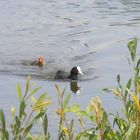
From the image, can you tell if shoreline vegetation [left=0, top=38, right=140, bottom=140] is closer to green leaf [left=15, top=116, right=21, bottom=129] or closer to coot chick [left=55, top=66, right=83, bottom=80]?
green leaf [left=15, top=116, right=21, bottom=129]

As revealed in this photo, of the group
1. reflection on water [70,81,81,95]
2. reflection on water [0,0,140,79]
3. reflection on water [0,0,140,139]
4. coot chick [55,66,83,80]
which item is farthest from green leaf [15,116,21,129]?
reflection on water [0,0,140,79]

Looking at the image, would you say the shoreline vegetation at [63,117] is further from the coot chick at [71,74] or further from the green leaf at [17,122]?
the coot chick at [71,74]

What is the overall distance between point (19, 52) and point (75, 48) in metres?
1.47

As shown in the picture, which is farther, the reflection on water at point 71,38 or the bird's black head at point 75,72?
the reflection on water at point 71,38

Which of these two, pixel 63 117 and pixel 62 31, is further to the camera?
pixel 62 31

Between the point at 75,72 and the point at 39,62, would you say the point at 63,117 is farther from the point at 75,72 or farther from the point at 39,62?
the point at 39,62

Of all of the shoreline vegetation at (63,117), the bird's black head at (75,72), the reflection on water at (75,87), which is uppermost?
the shoreline vegetation at (63,117)

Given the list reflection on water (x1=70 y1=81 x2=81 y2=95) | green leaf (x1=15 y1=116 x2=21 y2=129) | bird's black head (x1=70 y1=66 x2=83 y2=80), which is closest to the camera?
green leaf (x1=15 y1=116 x2=21 y2=129)

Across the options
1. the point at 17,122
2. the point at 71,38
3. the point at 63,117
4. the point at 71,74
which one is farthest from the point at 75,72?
the point at 17,122

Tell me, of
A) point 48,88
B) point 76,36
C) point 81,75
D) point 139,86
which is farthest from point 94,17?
→ point 139,86

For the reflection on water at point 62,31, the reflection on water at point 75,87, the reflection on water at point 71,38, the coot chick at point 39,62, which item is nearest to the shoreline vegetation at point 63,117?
the reflection on water at point 71,38

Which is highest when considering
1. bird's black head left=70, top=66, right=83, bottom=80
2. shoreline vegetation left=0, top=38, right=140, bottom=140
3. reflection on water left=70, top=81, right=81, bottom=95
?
shoreline vegetation left=0, top=38, right=140, bottom=140

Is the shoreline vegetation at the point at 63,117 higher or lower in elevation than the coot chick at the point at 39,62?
higher

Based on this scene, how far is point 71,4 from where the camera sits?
21.1m
